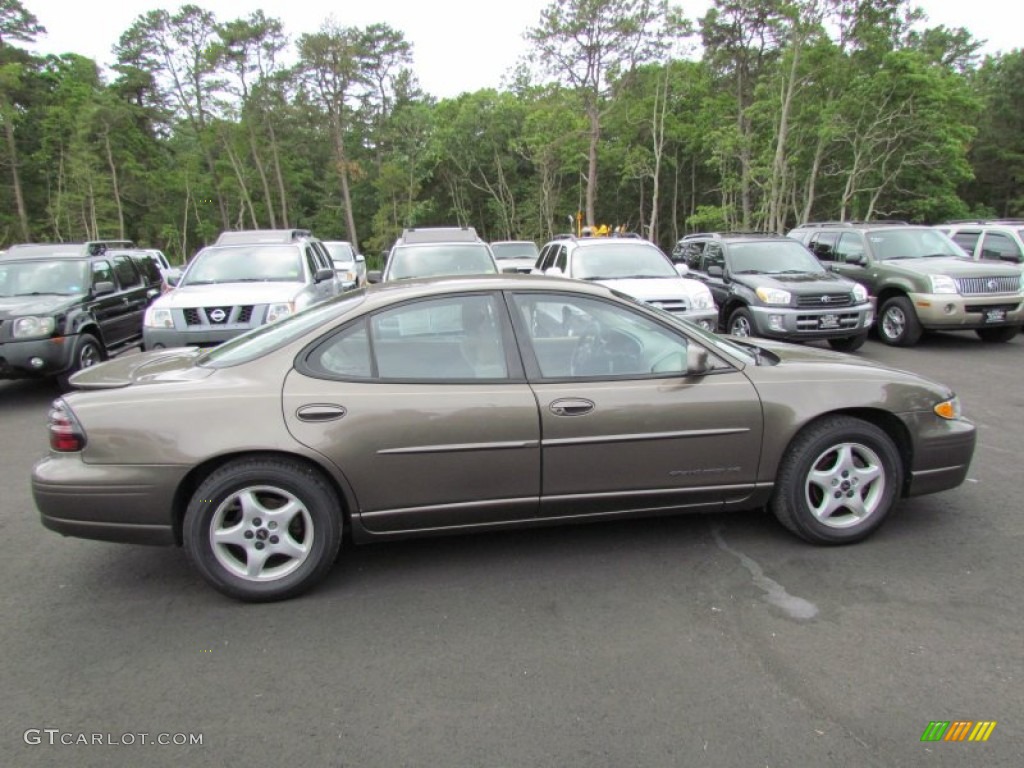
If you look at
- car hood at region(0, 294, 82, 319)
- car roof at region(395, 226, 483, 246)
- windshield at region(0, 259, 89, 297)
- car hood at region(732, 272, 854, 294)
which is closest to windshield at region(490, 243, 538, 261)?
car roof at region(395, 226, 483, 246)

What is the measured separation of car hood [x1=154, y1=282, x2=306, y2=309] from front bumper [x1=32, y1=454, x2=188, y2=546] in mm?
5036

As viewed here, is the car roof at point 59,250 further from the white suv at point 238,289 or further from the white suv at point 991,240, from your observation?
the white suv at point 991,240

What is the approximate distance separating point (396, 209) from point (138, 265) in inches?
1823

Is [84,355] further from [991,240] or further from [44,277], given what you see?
[991,240]

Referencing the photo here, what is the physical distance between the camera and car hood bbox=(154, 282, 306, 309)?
26.3 feet

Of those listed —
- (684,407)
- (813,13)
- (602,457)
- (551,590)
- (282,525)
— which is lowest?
(551,590)

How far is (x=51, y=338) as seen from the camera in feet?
25.6

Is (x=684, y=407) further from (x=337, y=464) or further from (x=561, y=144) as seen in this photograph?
(x=561, y=144)

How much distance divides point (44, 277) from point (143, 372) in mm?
6926

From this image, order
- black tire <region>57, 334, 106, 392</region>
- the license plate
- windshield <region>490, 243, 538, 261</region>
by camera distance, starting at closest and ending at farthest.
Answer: black tire <region>57, 334, 106, 392</region> → the license plate → windshield <region>490, 243, 538, 261</region>

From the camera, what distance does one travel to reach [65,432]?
3262 millimetres

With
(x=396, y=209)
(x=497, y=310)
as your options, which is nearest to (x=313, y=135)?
(x=396, y=209)

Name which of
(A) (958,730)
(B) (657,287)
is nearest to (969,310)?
(B) (657,287)

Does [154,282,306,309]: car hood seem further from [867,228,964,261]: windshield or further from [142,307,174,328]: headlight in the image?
[867,228,964,261]: windshield
